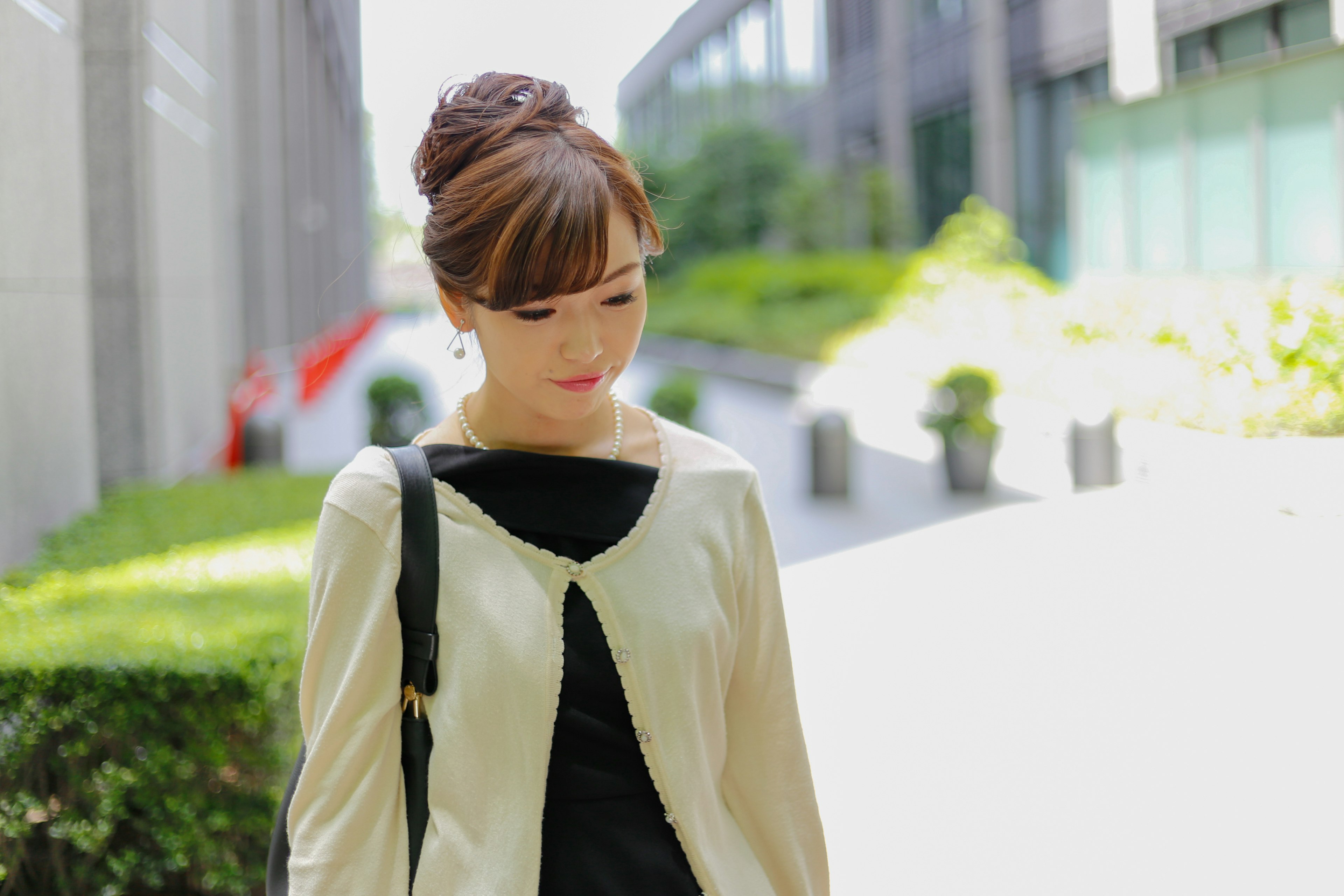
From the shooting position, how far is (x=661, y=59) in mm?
49906

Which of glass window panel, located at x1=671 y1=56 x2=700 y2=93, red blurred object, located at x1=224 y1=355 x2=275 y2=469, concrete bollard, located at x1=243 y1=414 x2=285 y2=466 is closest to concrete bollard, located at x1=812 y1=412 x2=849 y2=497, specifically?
concrete bollard, located at x1=243 y1=414 x2=285 y2=466

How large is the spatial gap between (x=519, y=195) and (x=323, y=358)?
21.9 m

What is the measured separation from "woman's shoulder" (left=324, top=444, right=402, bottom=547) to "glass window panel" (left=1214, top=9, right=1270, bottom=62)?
12629mm

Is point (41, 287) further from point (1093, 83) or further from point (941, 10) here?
point (941, 10)

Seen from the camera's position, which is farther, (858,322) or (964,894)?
(858,322)

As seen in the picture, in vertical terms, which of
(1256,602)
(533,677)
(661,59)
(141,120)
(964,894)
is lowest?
(964,894)

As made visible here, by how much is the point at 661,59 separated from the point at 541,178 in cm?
5075

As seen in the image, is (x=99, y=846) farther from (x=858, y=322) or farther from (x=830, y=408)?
(x=858, y=322)

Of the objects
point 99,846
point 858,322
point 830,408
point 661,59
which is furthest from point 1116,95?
point 661,59

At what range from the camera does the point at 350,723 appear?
1527mm

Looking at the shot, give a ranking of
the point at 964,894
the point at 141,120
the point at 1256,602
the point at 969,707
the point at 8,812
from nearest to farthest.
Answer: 1. the point at 8,812
2. the point at 964,894
3. the point at 1256,602
4. the point at 969,707
5. the point at 141,120

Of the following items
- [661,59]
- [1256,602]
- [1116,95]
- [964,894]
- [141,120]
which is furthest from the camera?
[661,59]

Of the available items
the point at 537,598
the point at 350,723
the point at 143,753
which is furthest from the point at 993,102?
the point at 350,723

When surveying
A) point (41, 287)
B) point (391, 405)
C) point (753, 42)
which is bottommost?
point (391, 405)
